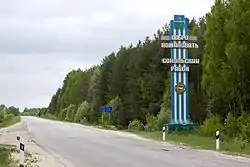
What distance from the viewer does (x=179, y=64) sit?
48906mm

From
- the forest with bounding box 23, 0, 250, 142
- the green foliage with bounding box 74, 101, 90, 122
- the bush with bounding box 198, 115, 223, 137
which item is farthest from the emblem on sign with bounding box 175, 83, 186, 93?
the green foliage with bounding box 74, 101, 90, 122

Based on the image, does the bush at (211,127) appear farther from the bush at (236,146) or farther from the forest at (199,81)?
the bush at (236,146)

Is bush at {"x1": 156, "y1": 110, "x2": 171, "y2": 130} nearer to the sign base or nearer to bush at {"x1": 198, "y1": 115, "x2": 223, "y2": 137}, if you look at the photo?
the sign base

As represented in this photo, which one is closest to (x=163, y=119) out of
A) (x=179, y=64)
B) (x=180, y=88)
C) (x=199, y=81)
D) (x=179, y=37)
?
(x=180, y=88)

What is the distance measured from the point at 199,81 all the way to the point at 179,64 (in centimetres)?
2324

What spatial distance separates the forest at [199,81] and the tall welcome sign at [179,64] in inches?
58.5

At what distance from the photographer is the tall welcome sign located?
4844 centimetres

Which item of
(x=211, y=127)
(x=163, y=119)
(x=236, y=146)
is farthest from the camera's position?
(x=163, y=119)

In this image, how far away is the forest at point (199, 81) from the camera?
41.1 metres

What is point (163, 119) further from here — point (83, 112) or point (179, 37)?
point (83, 112)

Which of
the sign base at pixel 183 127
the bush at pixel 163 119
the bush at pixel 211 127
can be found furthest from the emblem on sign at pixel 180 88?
the bush at pixel 163 119

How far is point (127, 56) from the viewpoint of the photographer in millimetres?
99625

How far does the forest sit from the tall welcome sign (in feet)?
4.87

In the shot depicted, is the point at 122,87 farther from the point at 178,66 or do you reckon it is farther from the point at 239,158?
the point at 239,158
